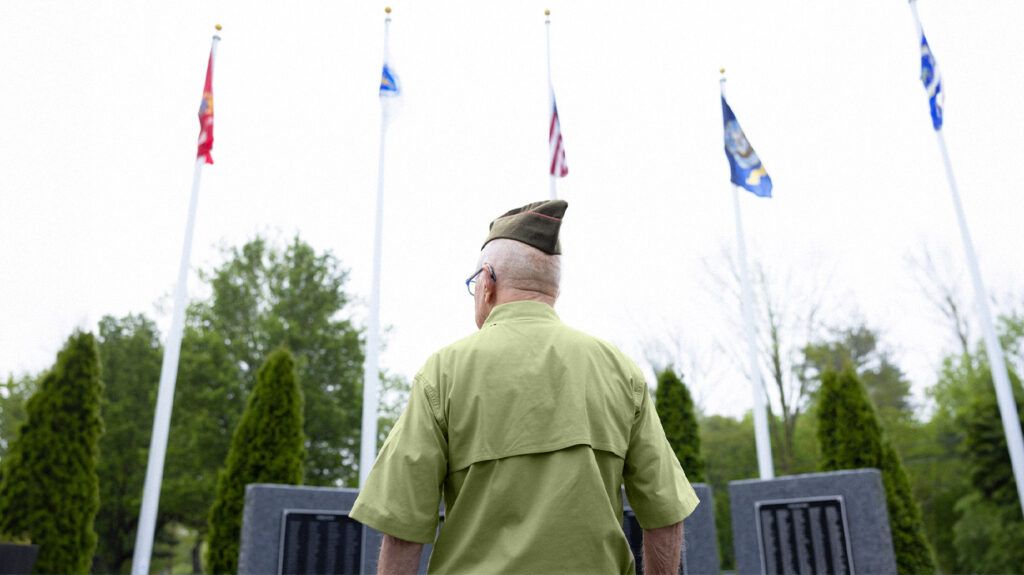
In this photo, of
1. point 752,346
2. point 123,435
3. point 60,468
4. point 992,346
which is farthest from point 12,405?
point 992,346

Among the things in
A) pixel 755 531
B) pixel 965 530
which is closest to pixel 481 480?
pixel 755 531

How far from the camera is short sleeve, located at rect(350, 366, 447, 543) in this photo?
5.04 feet

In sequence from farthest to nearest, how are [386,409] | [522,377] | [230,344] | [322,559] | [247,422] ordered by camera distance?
[386,409], [230,344], [247,422], [322,559], [522,377]

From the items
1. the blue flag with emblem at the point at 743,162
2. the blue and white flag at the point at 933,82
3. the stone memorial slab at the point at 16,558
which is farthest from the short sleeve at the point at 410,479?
the blue and white flag at the point at 933,82

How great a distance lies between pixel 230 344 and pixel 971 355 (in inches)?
880

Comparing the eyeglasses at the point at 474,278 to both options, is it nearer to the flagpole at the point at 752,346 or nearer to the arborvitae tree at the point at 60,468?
the flagpole at the point at 752,346

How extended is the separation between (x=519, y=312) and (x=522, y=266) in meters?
0.14

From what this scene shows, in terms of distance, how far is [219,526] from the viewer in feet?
35.8

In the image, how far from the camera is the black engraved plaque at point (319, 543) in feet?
21.8

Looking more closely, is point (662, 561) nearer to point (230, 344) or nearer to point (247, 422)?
point (247, 422)

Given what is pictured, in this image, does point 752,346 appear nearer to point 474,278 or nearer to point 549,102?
point 549,102

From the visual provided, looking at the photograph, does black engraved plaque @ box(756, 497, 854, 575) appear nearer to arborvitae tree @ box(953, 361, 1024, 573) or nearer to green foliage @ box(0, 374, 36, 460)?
arborvitae tree @ box(953, 361, 1024, 573)

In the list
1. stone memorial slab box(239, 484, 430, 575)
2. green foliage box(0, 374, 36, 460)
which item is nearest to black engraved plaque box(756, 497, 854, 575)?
stone memorial slab box(239, 484, 430, 575)

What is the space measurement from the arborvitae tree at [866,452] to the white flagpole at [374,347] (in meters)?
7.00
